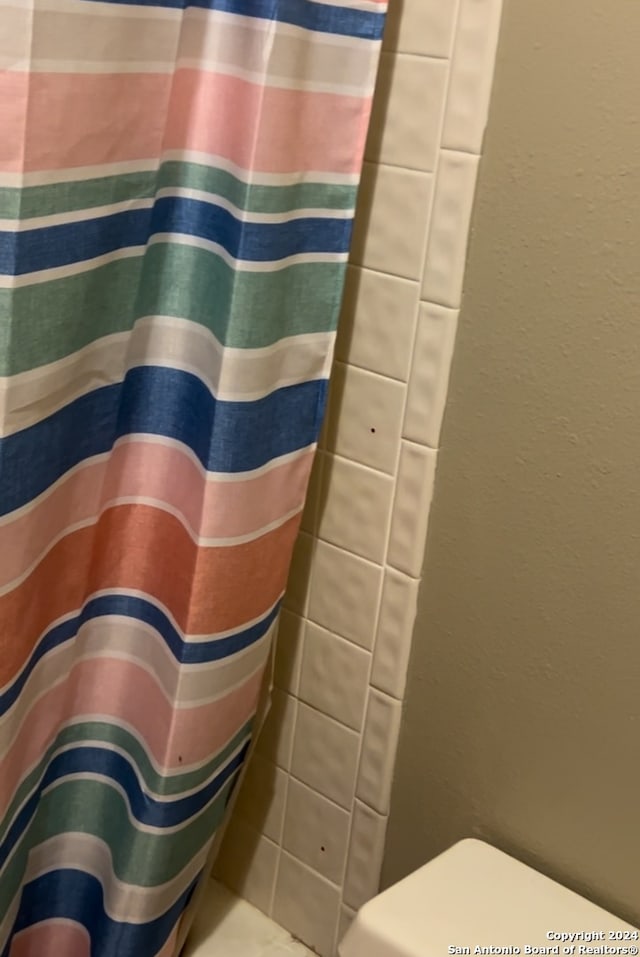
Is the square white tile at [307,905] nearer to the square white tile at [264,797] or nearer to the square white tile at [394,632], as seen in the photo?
the square white tile at [264,797]

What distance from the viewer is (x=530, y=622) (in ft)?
3.45

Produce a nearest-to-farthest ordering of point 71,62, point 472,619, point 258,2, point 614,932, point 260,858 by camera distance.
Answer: point 71,62 < point 258,2 < point 614,932 < point 472,619 < point 260,858

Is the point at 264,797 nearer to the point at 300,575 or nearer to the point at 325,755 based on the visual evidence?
the point at 325,755

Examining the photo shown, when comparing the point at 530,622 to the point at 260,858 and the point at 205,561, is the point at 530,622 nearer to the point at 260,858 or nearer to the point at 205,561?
the point at 205,561

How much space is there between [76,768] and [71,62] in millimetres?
685

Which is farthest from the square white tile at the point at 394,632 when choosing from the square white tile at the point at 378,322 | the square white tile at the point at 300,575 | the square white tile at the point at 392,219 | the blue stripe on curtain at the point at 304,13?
the blue stripe on curtain at the point at 304,13

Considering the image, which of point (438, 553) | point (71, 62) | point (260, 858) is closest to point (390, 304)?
point (438, 553)

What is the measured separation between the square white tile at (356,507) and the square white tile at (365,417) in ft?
0.05

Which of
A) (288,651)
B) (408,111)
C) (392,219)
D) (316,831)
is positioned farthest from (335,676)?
(408,111)

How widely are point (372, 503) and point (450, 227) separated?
30 centimetres

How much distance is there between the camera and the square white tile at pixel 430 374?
1044 millimetres

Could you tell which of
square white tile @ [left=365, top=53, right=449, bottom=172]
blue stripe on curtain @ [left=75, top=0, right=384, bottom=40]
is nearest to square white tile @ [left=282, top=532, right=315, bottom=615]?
square white tile @ [left=365, top=53, right=449, bottom=172]

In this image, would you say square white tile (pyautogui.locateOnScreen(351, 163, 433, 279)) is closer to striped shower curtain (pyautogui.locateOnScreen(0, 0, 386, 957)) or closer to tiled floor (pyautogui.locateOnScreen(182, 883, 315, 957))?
striped shower curtain (pyautogui.locateOnScreen(0, 0, 386, 957))

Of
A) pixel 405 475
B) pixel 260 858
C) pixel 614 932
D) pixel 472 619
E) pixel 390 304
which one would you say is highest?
pixel 390 304
